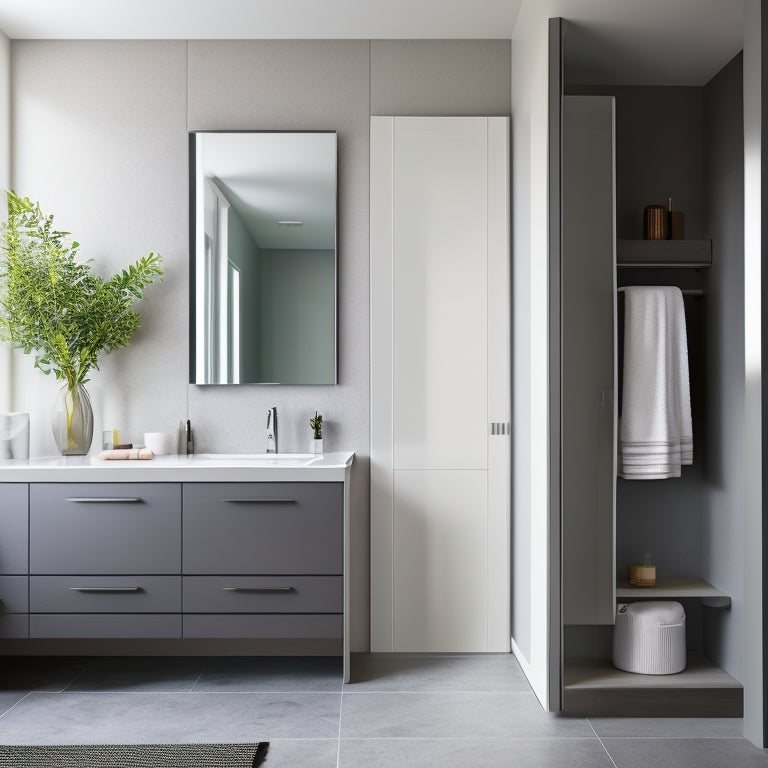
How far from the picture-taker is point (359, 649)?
11.0 ft

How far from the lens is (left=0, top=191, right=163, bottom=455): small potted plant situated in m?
3.20

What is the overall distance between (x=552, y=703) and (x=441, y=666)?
0.63 metres

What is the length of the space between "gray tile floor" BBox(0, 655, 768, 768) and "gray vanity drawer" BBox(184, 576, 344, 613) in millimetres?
323

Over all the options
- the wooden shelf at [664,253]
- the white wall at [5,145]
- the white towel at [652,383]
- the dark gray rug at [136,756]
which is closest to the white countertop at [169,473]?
the white wall at [5,145]

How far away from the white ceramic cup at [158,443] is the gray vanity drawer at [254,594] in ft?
2.11

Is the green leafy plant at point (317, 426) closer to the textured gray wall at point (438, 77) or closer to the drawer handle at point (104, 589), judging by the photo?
the drawer handle at point (104, 589)

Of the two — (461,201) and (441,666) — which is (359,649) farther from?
(461,201)

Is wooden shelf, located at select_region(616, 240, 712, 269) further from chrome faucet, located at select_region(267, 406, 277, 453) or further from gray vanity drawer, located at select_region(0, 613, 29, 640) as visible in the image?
gray vanity drawer, located at select_region(0, 613, 29, 640)

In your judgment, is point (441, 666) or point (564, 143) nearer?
point (564, 143)

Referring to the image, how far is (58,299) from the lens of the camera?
3215 mm

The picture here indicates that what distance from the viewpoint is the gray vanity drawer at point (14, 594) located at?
2879mm

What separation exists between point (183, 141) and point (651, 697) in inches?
115

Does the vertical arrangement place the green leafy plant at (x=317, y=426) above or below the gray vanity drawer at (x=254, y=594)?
above

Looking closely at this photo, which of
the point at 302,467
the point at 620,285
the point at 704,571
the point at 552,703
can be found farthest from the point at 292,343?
the point at 704,571
